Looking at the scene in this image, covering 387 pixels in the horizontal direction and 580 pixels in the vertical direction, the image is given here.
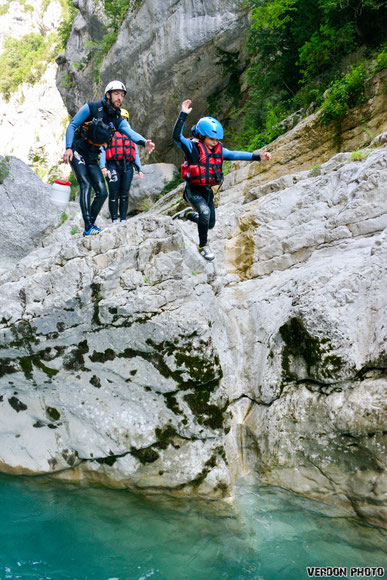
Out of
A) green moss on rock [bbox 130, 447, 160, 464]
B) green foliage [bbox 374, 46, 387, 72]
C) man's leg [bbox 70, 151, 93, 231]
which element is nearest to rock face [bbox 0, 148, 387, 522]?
green moss on rock [bbox 130, 447, 160, 464]

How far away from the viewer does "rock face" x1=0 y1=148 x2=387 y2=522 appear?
4.24m

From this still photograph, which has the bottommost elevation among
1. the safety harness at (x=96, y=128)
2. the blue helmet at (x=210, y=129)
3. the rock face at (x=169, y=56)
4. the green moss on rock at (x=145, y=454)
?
the green moss on rock at (x=145, y=454)

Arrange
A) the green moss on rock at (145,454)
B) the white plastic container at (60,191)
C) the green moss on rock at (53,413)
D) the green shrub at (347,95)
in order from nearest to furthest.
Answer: the green moss on rock at (145,454) < the green moss on rock at (53,413) < the white plastic container at (60,191) < the green shrub at (347,95)

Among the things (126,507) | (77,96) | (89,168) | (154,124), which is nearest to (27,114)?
(77,96)

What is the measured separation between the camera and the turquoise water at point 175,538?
3582 mm

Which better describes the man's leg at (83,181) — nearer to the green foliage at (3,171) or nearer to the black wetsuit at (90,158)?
the black wetsuit at (90,158)

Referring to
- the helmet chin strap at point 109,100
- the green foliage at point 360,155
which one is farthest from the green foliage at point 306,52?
the helmet chin strap at point 109,100

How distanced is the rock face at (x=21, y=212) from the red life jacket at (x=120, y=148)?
7.66 m

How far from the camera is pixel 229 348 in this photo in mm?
5434

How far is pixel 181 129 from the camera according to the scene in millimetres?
5250

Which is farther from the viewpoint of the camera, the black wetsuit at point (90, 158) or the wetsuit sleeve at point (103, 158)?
the wetsuit sleeve at point (103, 158)

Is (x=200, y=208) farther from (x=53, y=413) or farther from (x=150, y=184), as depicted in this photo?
(x=150, y=184)

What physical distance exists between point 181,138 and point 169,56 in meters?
14.0

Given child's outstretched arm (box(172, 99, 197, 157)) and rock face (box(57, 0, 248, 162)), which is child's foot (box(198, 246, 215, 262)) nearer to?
child's outstretched arm (box(172, 99, 197, 157))
